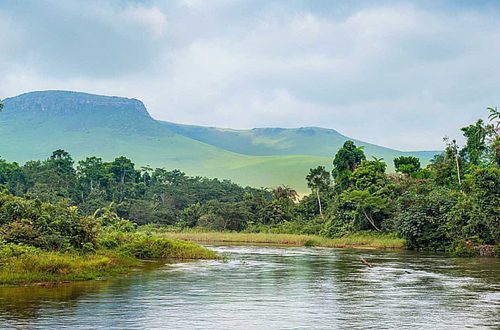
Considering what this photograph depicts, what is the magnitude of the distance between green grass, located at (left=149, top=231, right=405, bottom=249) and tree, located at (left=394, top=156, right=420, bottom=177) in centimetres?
1684

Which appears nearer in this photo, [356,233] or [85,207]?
[356,233]

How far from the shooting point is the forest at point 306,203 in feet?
98.3

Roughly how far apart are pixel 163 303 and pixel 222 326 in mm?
4336

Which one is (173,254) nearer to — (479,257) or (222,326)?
(479,257)

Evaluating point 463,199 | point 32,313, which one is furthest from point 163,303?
point 463,199

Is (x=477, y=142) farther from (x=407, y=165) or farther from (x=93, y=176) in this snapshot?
(x=93, y=176)

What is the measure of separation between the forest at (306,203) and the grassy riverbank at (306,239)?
1447mm

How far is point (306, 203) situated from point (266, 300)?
61.3 m

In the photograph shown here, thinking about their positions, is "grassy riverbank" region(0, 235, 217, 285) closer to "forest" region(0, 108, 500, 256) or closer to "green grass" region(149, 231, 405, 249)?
"forest" region(0, 108, 500, 256)

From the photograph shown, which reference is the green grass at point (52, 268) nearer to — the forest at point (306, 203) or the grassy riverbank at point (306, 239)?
the forest at point (306, 203)

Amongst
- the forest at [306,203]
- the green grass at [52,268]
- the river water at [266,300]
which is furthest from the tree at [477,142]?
the green grass at [52,268]

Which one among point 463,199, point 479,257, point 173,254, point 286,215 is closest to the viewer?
point 173,254

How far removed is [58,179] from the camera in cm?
9069

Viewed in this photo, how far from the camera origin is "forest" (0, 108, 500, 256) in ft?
98.3
